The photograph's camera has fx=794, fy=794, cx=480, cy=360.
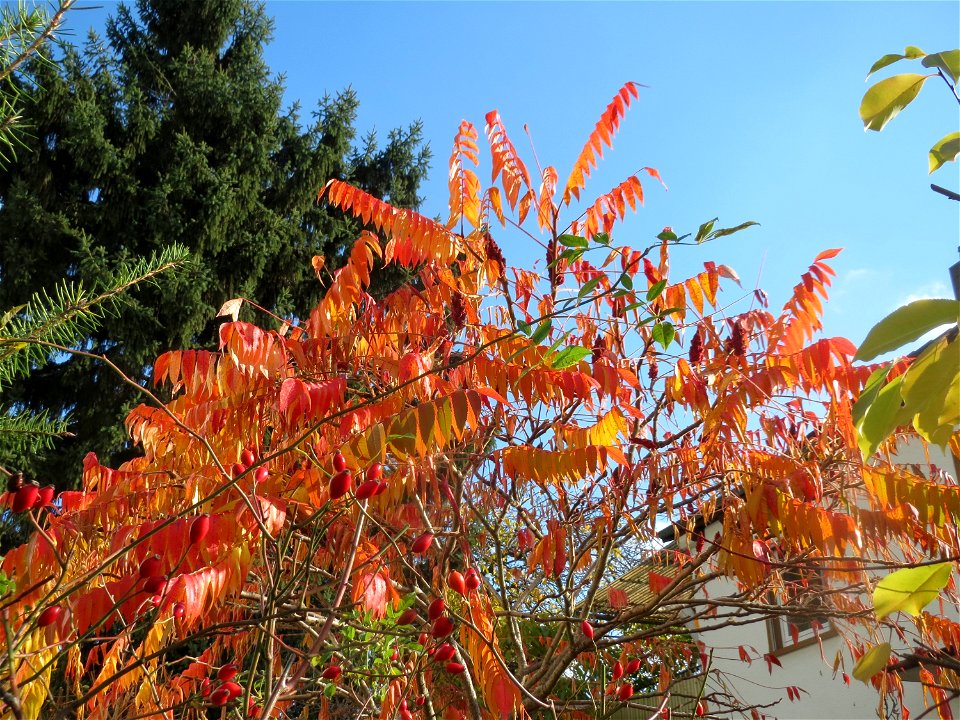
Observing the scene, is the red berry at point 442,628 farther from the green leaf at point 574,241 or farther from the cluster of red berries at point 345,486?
the green leaf at point 574,241

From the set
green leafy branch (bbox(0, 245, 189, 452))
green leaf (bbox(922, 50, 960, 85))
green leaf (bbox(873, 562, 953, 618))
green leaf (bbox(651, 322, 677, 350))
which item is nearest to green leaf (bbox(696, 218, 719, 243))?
green leaf (bbox(651, 322, 677, 350))

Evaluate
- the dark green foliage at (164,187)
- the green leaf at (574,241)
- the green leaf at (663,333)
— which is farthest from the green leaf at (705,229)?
the dark green foliage at (164,187)

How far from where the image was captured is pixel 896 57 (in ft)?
2.36

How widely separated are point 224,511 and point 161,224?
319 inches

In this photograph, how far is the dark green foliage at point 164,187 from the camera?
931 cm

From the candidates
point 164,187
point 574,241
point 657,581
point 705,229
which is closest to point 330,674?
point 574,241

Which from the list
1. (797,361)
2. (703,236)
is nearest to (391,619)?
(797,361)

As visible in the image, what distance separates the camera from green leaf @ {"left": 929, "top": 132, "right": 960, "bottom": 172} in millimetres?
685

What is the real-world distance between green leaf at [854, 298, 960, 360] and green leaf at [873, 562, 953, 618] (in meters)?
0.16

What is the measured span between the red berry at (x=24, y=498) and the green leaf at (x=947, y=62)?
134 cm

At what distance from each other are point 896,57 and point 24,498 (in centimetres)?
134

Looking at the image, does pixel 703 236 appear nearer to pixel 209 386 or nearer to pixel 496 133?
pixel 209 386

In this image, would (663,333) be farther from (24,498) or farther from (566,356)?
(24,498)

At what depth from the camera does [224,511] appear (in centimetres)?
263
